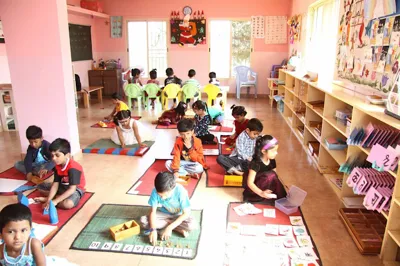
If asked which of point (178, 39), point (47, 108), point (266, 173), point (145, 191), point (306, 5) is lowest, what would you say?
point (145, 191)

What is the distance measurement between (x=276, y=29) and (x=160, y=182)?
847cm

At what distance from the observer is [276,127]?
20.9ft

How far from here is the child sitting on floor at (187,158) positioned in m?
3.76

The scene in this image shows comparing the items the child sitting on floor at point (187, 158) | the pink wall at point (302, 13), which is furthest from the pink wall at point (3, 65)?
the pink wall at point (302, 13)

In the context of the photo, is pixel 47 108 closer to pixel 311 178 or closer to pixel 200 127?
pixel 200 127

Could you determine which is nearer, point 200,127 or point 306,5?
point 200,127

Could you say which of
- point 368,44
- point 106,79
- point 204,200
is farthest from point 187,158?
point 106,79

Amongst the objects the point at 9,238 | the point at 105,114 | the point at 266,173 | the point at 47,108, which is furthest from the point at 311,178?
the point at 105,114

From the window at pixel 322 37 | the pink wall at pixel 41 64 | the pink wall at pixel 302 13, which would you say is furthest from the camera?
the pink wall at pixel 302 13

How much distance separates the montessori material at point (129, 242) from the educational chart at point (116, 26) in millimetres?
8396

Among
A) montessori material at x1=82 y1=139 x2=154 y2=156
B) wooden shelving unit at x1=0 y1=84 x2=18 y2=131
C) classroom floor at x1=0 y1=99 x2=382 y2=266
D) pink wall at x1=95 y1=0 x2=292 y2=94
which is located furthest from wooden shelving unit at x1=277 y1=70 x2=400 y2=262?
wooden shelving unit at x1=0 y1=84 x2=18 y2=131

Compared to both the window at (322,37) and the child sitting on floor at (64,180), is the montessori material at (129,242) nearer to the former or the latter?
the child sitting on floor at (64,180)

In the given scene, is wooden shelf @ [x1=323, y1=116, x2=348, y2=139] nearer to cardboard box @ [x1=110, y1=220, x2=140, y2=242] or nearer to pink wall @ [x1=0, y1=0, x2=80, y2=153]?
cardboard box @ [x1=110, y1=220, x2=140, y2=242]

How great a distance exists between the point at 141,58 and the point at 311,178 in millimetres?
7824
